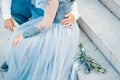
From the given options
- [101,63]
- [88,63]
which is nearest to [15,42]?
[88,63]

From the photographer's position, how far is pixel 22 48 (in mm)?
2404

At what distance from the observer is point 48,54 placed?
7.88ft

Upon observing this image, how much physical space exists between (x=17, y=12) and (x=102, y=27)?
2.56ft

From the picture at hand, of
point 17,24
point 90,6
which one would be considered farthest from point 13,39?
point 90,6

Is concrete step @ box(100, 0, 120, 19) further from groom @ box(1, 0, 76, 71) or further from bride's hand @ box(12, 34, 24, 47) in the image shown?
bride's hand @ box(12, 34, 24, 47)

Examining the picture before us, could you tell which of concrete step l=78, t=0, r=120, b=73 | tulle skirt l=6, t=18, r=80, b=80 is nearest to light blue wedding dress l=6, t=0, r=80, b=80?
tulle skirt l=6, t=18, r=80, b=80

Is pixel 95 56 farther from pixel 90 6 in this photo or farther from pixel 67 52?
pixel 90 6

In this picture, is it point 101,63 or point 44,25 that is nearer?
point 44,25

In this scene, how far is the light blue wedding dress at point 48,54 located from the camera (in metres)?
2.40

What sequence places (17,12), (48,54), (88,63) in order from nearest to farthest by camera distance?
1. (48,54)
2. (88,63)
3. (17,12)

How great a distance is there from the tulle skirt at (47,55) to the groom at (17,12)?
136 mm

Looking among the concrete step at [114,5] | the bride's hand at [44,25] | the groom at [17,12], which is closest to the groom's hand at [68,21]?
the groom at [17,12]

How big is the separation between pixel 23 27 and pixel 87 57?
1.98 ft

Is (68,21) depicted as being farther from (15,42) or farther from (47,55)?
(15,42)
